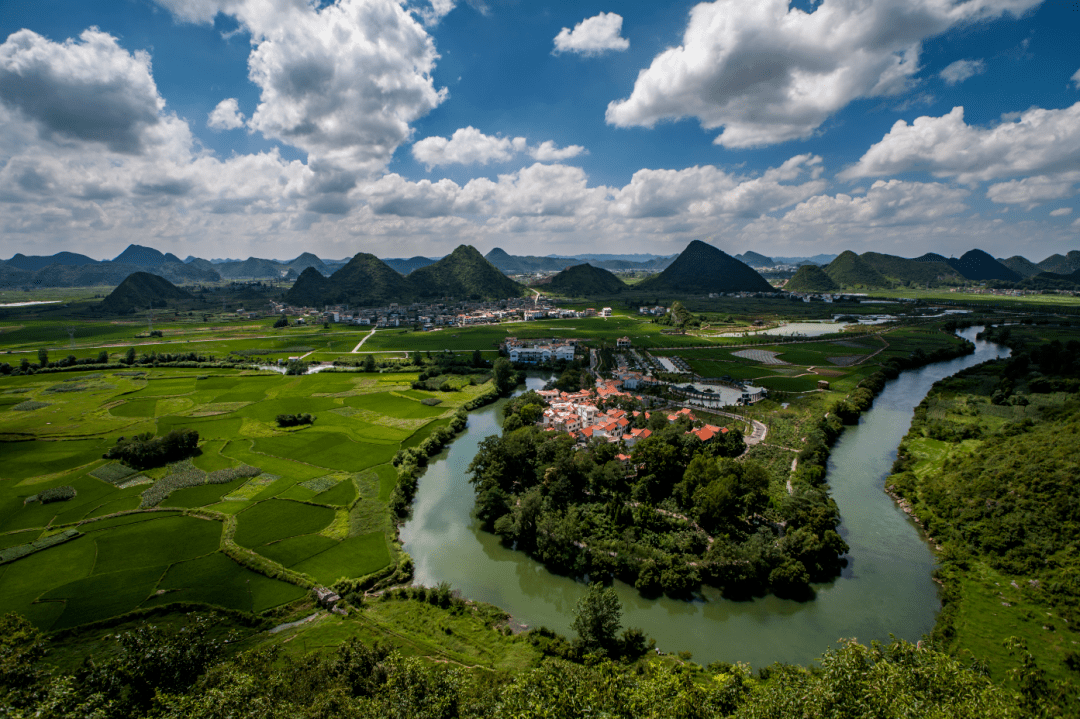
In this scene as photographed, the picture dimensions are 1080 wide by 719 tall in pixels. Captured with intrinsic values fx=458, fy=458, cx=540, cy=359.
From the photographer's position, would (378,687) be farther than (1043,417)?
No

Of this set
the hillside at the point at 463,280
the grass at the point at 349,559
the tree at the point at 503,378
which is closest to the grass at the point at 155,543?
the grass at the point at 349,559

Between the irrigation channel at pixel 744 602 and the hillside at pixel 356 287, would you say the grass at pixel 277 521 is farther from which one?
the hillside at pixel 356 287

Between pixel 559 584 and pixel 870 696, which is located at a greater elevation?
pixel 870 696

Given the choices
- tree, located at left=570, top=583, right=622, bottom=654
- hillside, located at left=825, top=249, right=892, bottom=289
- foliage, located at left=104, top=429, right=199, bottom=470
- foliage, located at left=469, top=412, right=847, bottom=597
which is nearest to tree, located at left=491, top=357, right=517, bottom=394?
foliage, located at left=469, top=412, right=847, bottom=597

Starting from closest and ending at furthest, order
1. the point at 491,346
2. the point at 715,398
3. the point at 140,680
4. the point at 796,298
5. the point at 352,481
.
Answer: the point at 140,680 < the point at 352,481 < the point at 715,398 < the point at 491,346 < the point at 796,298

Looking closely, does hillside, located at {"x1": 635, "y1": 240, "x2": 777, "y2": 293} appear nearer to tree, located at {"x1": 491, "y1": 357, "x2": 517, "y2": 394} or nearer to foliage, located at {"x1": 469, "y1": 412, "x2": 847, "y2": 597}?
tree, located at {"x1": 491, "y1": 357, "x2": 517, "y2": 394}

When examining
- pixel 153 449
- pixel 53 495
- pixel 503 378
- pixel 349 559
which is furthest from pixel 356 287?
pixel 349 559

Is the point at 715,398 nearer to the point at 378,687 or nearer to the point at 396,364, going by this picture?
the point at 378,687

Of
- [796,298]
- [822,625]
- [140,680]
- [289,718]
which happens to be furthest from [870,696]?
[796,298]
